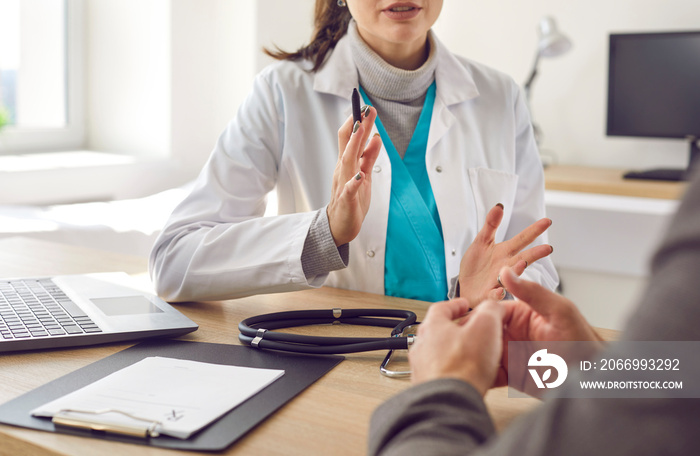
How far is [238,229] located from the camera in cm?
117

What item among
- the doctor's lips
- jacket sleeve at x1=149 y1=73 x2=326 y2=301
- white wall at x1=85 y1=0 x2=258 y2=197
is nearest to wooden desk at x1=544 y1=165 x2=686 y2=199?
white wall at x1=85 y1=0 x2=258 y2=197

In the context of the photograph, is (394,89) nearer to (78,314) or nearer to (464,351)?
(78,314)

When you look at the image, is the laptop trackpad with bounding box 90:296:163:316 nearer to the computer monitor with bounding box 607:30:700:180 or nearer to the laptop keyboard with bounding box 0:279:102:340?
the laptop keyboard with bounding box 0:279:102:340

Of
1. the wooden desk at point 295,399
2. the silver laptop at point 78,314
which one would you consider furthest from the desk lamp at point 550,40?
the silver laptop at point 78,314

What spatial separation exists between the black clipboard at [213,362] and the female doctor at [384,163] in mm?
268

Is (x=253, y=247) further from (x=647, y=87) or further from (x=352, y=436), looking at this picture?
(x=647, y=87)

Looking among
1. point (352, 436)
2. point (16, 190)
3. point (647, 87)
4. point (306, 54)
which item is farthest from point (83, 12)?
point (352, 436)

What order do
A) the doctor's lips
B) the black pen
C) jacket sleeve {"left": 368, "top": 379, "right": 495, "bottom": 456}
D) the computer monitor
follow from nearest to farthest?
jacket sleeve {"left": 368, "top": 379, "right": 495, "bottom": 456} → the black pen → the doctor's lips → the computer monitor

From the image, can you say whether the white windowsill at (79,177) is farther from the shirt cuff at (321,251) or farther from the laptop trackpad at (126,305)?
the shirt cuff at (321,251)

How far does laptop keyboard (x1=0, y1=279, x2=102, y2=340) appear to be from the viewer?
890 millimetres

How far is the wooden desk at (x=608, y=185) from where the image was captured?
8.36 ft

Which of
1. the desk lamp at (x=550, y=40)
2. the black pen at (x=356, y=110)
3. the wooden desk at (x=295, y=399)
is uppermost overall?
the desk lamp at (x=550, y=40)

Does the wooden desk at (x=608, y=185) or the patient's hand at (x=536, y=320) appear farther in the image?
the wooden desk at (x=608, y=185)

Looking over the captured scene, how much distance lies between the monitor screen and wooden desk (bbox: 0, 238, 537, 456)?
7.27ft
